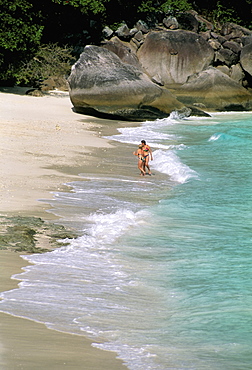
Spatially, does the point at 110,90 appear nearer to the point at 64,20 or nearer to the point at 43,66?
Answer: the point at 43,66

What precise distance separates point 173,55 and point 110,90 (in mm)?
13113

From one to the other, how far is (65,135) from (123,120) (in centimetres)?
745

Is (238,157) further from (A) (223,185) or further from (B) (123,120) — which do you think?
(B) (123,120)

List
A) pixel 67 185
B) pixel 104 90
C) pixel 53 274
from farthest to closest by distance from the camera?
pixel 104 90
pixel 67 185
pixel 53 274

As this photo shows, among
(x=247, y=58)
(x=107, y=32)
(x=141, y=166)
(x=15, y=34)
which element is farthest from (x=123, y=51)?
(x=141, y=166)

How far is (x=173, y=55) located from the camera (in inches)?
1491

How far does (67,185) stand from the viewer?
1216 centimetres

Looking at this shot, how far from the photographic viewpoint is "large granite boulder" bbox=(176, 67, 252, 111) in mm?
33688

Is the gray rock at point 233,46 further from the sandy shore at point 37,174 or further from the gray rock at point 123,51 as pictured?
the sandy shore at point 37,174

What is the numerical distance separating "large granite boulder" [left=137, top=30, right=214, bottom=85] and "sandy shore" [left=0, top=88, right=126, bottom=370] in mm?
7525

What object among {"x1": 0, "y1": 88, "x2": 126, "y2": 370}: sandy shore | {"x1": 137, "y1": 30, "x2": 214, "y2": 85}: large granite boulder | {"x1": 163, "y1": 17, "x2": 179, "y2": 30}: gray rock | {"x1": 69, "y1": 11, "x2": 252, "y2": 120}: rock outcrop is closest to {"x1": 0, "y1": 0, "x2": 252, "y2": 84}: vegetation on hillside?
{"x1": 163, "y1": 17, "x2": 179, "y2": 30}: gray rock

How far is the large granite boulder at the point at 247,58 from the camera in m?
38.7

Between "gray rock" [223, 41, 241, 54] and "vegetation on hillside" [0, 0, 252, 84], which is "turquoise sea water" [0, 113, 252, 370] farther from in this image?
"gray rock" [223, 41, 241, 54]

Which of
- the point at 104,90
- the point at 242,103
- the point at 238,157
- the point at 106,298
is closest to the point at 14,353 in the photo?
the point at 106,298
